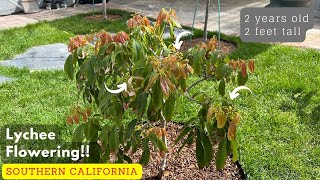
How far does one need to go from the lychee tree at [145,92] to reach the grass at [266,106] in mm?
931

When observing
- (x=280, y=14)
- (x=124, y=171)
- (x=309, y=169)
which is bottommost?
(x=309, y=169)

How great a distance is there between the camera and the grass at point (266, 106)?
296 centimetres

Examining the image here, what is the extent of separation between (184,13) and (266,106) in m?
4.61

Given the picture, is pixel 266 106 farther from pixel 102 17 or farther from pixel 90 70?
pixel 102 17

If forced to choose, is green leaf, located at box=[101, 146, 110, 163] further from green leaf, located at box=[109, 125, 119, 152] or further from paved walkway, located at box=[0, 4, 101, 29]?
→ paved walkway, located at box=[0, 4, 101, 29]

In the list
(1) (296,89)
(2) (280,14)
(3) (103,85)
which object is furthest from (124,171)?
(2) (280,14)

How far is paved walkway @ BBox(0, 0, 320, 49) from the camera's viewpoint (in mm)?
6570

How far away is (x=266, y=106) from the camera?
3.75m

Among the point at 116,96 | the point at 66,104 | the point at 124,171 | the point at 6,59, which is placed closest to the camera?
the point at 116,96

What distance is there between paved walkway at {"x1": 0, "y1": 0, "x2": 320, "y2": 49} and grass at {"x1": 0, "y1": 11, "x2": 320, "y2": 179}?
1095mm

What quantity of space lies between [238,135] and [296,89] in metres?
1.15

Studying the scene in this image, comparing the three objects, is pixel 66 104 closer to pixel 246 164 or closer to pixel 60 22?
pixel 246 164

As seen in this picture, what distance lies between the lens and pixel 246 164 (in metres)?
2.89

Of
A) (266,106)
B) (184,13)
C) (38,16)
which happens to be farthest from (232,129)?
(38,16)
